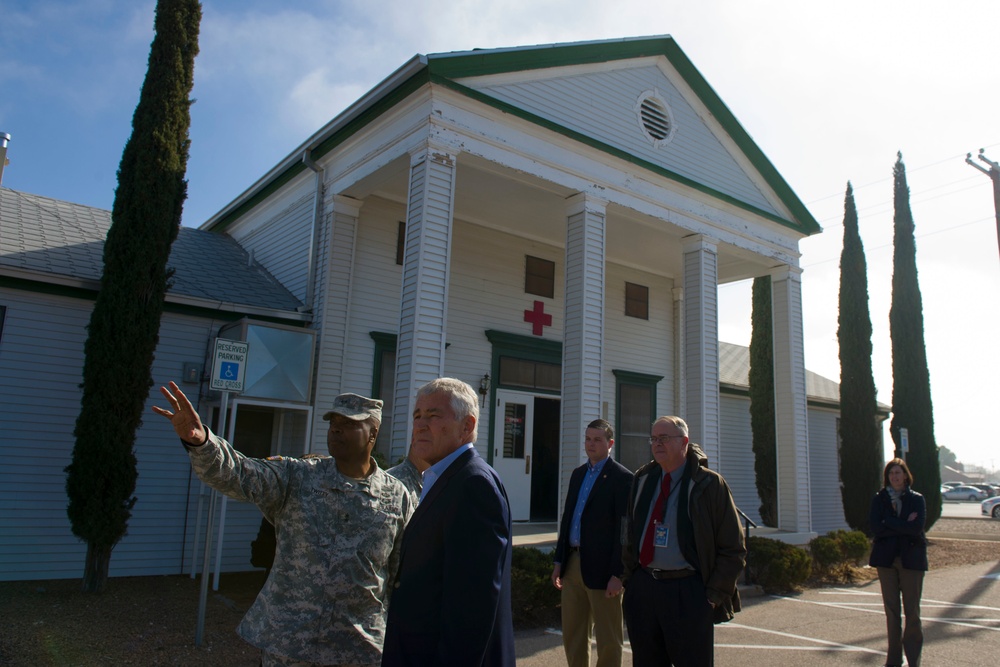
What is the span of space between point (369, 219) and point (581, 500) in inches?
295

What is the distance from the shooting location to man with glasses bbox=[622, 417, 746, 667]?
4.20 metres

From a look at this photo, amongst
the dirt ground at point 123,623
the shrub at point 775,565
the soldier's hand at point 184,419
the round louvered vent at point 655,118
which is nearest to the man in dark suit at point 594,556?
the dirt ground at point 123,623

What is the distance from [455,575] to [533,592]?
5912 millimetres

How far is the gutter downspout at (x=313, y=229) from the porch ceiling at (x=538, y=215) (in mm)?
713

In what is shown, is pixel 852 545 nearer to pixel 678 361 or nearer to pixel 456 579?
pixel 678 361

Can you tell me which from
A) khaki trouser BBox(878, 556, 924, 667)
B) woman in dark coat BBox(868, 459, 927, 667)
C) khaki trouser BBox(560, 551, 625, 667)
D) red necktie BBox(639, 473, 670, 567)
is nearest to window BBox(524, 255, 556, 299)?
woman in dark coat BBox(868, 459, 927, 667)

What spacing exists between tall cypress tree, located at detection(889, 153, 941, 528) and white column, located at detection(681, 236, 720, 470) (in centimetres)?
1060

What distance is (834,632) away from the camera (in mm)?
8070

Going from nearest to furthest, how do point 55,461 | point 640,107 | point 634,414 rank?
point 55,461 → point 640,107 → point 634,414

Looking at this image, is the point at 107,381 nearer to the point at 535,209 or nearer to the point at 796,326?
the point at 535,209

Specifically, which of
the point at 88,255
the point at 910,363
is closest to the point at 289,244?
the point at 88,255

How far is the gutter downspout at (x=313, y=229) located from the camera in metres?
11.5

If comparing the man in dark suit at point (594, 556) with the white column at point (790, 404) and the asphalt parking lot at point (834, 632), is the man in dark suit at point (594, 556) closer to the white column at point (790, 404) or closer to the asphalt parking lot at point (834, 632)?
the asphalt parking lot at point (834, 632)

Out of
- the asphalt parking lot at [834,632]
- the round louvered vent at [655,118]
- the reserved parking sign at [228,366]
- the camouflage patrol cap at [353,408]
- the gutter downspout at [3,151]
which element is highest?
the round louvered vent at [655,118]
